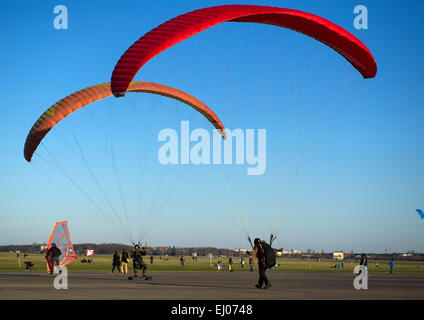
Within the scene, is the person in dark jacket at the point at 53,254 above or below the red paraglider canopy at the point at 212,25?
below

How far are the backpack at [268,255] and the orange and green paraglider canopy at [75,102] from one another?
24.2 feet

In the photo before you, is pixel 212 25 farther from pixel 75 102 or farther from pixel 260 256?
pixel 260 256

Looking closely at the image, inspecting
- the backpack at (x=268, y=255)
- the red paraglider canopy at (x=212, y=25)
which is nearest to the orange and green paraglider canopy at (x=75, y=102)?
the red paraglider canopy at (x=212, y=25)

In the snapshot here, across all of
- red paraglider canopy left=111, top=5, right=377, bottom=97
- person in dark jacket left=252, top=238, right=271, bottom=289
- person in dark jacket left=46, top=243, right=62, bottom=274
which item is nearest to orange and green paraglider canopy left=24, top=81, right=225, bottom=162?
red paraglider canopy left=111, top=5, right=377, bottom=97

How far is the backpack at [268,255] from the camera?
18.2 m

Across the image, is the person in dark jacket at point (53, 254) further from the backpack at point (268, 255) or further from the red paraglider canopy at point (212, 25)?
the red paraglider canopy at point (212, 25)

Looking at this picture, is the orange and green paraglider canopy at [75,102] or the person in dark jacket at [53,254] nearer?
the orange and green paraglider canopy at [75,102]

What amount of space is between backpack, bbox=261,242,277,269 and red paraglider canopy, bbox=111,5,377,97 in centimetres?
731

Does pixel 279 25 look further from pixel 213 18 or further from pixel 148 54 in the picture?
pixel 148 54

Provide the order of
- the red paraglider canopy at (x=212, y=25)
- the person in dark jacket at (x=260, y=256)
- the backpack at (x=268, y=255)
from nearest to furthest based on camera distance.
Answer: the red paraglider canopy at (x=212, y=25)
the backpack at (x=268, y=255)
the person in dark jacket at (x=260, y=256)

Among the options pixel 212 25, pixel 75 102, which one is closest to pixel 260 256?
pixel 212 25

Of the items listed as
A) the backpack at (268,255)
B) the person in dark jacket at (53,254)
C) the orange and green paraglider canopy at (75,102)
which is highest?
the orange and green paraglider canopy at (75,102)

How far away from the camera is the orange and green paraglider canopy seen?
800 inches
